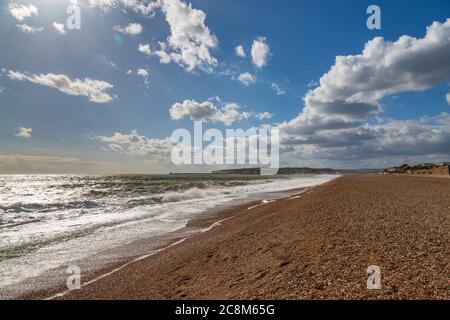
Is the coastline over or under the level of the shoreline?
over

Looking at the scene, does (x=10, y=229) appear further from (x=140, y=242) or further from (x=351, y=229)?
(x=351, y=229)

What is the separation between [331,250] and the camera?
7.27m

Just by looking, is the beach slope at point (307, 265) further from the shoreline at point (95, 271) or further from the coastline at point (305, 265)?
the shoreline at point (95, 271)

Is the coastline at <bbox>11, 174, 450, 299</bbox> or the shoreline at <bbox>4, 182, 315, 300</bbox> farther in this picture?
the shoreline at <bbox>4, 182, 315, 300</bbox>

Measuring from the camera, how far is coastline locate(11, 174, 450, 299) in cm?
523

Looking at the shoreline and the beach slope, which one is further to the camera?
the shoreline

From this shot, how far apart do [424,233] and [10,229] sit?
2005cm

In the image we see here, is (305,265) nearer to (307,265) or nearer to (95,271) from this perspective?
(307,265)

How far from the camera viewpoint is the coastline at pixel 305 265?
5230mm

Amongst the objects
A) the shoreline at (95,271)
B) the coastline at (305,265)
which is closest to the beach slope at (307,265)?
the coastline at (305,265)

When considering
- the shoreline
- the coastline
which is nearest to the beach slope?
the coastline

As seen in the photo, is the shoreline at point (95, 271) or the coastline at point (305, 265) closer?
the coastline at point (305, 265)

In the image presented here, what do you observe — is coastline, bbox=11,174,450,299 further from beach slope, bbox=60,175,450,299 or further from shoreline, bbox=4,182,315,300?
shoreline, bbox=4,182,315,300
